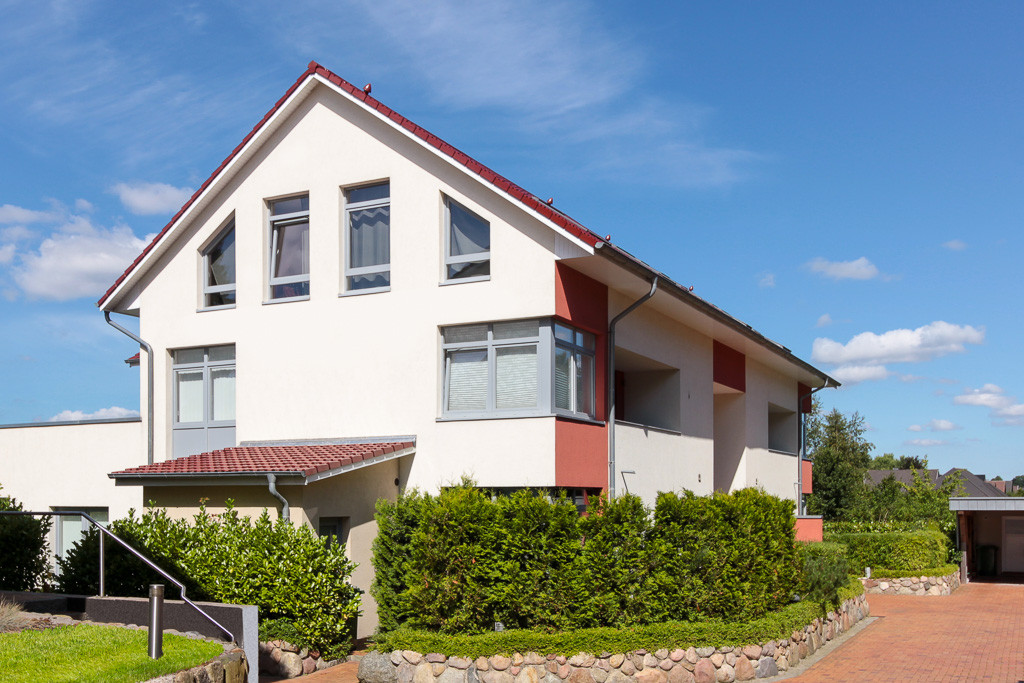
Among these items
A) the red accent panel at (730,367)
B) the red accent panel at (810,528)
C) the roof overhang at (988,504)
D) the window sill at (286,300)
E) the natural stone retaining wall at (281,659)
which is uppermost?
A: the window sill at (286,300)

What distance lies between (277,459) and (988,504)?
20.5 meters

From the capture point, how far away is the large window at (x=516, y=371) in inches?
600

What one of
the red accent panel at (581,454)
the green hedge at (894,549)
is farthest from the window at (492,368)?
the green hedge at (894,549)

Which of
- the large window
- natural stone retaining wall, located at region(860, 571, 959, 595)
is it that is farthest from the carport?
the large window

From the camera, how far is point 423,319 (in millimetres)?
16281

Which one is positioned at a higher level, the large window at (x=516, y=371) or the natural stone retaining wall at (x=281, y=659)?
the large window at (x=516, y=371)

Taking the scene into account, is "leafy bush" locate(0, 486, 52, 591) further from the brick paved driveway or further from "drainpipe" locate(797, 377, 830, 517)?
"drainpipe" locate(797, 377, 830, 517)

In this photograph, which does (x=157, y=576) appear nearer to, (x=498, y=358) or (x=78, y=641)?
(x=78, y=641)

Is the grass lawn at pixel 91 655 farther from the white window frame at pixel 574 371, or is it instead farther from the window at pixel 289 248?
the window at pixel 289 248

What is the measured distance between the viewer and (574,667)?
40.2ft

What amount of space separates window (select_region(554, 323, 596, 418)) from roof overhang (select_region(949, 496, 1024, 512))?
50.7ft

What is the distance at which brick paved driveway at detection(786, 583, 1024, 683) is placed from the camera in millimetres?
13562

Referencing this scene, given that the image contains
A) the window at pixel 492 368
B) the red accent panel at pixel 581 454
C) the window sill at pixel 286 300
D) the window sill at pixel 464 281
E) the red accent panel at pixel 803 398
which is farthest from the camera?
the red accent panel at pixel 803 398

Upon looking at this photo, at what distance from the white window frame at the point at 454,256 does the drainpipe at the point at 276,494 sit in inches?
173
